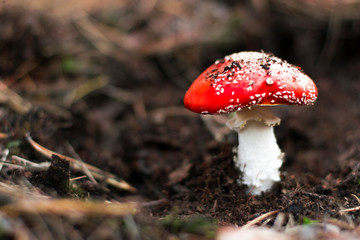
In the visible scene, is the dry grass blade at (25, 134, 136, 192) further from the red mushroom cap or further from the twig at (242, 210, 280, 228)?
the twig at (242, 210, 280, 228)

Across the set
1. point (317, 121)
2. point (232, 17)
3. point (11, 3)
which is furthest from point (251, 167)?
point (11, 3)

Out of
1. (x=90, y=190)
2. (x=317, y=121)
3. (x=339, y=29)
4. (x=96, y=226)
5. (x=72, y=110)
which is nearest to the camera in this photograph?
(x=96, y=226)

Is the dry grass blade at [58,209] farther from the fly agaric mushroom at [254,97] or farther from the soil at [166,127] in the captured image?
the fly agaric mushroom at [254,97]

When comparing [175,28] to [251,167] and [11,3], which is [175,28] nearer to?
[11,3]

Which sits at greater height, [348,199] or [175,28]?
[175,28]

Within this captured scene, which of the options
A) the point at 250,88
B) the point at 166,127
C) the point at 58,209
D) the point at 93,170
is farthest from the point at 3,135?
the point at 250,88

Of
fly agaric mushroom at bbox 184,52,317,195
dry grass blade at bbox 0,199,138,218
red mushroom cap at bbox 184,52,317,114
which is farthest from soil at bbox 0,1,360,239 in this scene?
red mushroom cap at bbox 184,52,317,114

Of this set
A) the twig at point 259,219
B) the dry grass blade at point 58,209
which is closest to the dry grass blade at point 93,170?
the dry grass blade at point 58,209
